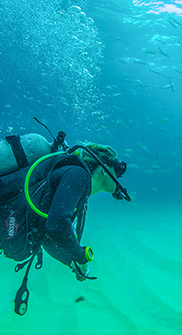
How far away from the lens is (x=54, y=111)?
44.1 metres

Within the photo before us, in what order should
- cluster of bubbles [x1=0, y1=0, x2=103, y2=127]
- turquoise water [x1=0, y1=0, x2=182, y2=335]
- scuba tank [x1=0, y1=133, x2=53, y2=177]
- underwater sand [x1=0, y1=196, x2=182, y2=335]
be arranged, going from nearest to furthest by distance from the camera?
scuba tank [x1=0, y1=133, x2=53, y2=177] → underwater sand [x1=0, y1=196, x2=182, y2=335] → turquoise water [x1=0, y1=0, x2=182, y2=335] → cluster of bubbles [x1=0, y1=0, x2=103, y2=127]

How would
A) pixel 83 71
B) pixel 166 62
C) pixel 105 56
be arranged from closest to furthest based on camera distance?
pixel 166 62, pixel 105 56, pixel 83 71

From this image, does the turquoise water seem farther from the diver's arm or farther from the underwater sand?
the diver's arm

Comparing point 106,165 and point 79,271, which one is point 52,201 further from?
point 106,165

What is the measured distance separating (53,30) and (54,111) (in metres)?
27.2

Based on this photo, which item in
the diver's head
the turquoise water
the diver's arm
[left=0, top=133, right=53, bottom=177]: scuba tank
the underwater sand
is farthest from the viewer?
the turquoise water

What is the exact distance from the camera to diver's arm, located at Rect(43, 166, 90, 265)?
3.18 feet

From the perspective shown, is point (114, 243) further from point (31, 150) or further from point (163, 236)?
point (31, 150)

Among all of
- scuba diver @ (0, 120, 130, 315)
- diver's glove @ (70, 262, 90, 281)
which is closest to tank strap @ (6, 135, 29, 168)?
scuba diver @ (0, 120, 130, 315)

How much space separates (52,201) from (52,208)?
5 centimetres

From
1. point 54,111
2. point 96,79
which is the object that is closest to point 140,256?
point 96,79

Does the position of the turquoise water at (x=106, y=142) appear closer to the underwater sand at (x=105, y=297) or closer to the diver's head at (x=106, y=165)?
the underwater sand at (x=105, y=297)

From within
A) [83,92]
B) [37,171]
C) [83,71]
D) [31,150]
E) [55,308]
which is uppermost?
[83,71]

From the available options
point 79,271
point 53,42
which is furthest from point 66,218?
point 53,42
